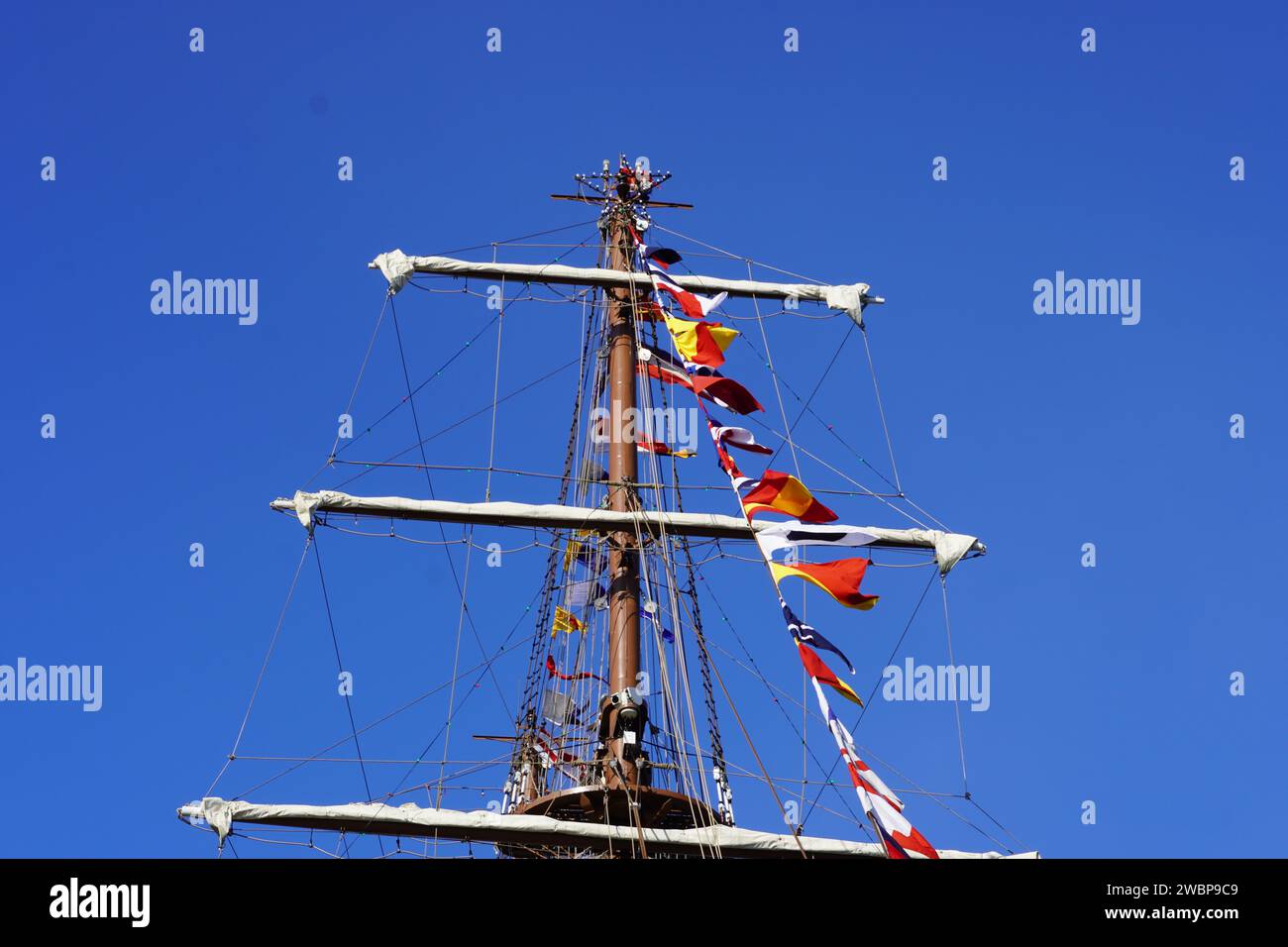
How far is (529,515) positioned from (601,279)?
18.2 ft

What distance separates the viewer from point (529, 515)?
24844 millimetres

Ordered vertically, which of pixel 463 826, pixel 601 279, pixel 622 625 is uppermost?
pixel 601 279

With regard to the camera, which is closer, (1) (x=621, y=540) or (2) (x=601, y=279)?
(1) (x=621, y=540)

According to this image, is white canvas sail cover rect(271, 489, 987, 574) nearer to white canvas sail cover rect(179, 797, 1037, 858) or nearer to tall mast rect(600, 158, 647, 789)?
tall mast rect(600, 158, 647, 789)

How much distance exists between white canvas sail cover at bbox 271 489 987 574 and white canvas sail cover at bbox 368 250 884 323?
4857 millimetres

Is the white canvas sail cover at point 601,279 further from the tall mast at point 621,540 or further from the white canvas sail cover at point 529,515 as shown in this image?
the white canvas sail cover at point 529,515

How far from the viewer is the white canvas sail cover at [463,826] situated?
22.2 m

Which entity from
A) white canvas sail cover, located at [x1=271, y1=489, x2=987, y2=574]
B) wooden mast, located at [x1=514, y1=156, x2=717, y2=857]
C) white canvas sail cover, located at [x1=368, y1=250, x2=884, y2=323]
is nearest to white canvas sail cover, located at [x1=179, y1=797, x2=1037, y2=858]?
wooden mast, located at [x1=514, y1=156, x2=717, y2=857]

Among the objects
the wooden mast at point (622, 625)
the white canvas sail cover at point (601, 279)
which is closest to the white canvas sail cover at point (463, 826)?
the wooden mast at point (622, 625)

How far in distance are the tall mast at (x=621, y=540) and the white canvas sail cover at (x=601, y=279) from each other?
0.67 meters

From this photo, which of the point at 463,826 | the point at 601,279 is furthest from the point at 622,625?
the point at 601,279

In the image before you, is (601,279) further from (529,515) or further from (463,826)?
(463,826)
